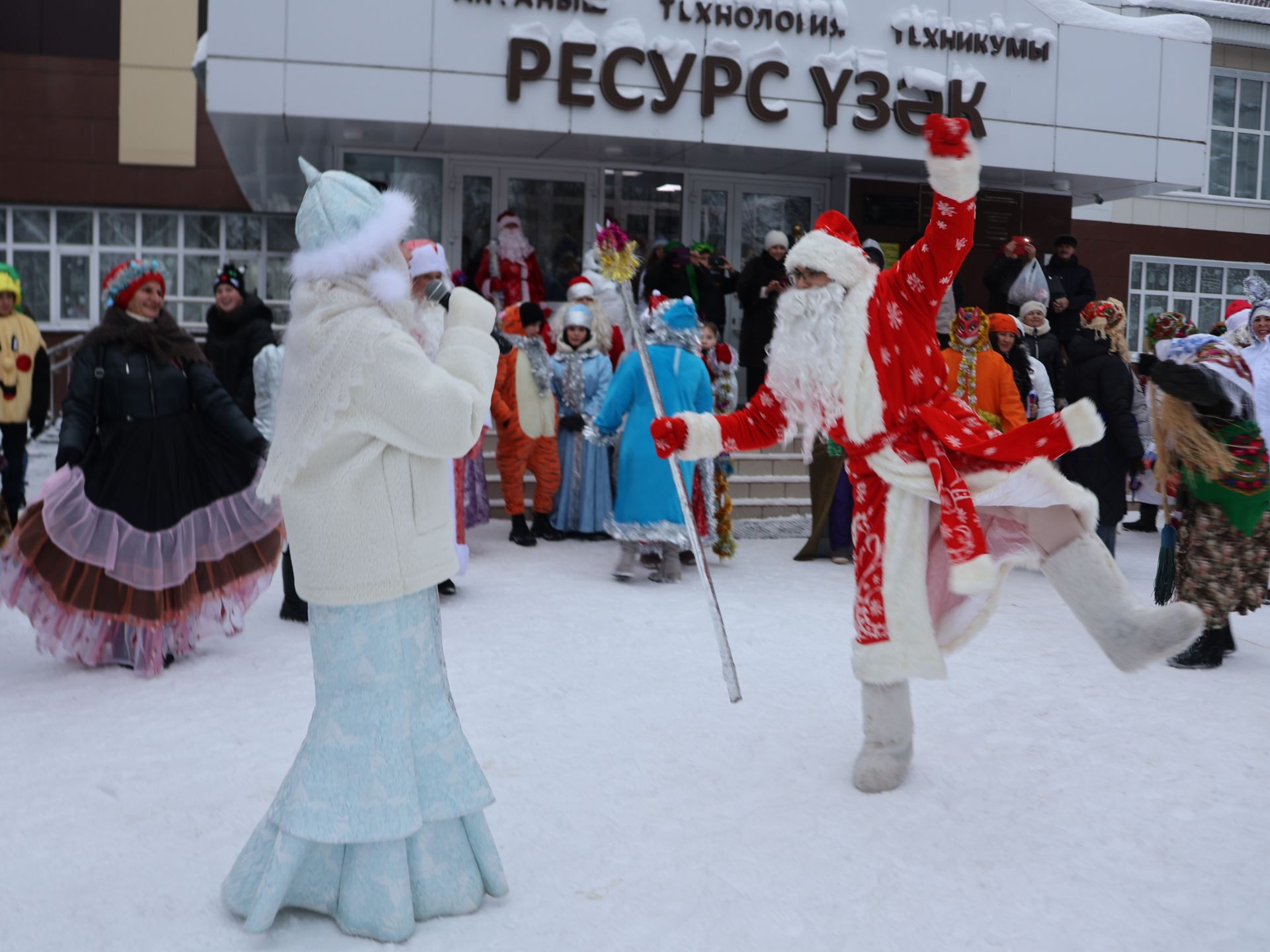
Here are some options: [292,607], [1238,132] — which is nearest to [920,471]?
[292,607]

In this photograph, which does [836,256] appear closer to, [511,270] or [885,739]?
[885,739]

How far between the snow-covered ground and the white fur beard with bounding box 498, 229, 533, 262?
6.58m

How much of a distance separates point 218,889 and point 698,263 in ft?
29.0

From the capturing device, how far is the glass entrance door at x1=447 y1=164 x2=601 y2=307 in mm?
12812

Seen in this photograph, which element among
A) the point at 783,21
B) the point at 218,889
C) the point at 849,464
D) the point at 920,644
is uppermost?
the point at 783,21

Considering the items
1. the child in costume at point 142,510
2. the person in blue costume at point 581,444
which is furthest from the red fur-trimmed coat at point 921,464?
the person in blue costume at point 581,444

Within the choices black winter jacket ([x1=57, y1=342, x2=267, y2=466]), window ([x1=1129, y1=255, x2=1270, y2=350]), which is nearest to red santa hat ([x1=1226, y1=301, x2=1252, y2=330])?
black winter jacket ([x1=57, y1=342, x2=267, y2=466])

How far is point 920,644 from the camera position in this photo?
3.76 metres

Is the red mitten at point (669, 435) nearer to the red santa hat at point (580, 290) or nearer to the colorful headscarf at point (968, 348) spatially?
the colorful headscarf at point (968, 348)

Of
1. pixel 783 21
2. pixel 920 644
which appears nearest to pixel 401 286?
pixel 920 644

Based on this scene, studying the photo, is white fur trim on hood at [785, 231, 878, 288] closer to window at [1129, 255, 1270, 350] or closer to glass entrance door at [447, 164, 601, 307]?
glass entrance door at [447, 164, 601, 307]

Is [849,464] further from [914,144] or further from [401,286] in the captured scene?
[914,144]

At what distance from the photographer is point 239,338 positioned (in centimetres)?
834

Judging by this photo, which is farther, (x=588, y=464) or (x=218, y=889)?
(x=588, y=464)
